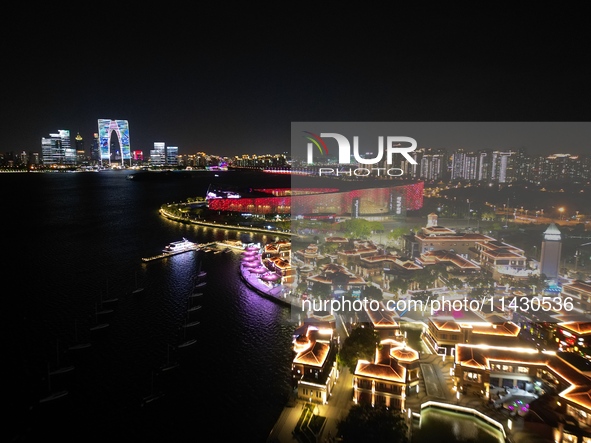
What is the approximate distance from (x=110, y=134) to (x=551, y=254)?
44988mm

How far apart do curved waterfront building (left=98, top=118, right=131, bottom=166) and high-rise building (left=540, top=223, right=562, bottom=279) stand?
42344 mm

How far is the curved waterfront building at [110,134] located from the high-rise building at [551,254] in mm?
42344

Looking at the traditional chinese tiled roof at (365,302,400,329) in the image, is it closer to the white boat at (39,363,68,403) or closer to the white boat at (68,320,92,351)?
the white boat at (39,363,68,403)

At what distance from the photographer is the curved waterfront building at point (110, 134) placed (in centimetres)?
4097

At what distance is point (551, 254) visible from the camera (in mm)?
6266

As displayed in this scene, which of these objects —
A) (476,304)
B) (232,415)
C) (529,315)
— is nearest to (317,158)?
(476,304)

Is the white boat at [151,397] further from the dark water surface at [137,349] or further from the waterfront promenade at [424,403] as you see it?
the waterfront promenade at [424,403]

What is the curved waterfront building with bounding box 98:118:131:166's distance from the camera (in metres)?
41.0

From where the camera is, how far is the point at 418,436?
324 cm

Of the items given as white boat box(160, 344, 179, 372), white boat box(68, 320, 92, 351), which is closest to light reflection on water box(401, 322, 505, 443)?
white boat box(160, 344, 179, 372)

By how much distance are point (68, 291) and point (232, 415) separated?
434cm

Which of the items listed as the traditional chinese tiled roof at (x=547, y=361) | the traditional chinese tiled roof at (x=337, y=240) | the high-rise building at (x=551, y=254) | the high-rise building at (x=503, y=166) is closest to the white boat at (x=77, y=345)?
the traditional chinese tiled roof at (x=547, y=361)

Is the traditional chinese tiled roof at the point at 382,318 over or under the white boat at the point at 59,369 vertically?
over

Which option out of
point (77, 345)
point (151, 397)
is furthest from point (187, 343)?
point (77, 345)
